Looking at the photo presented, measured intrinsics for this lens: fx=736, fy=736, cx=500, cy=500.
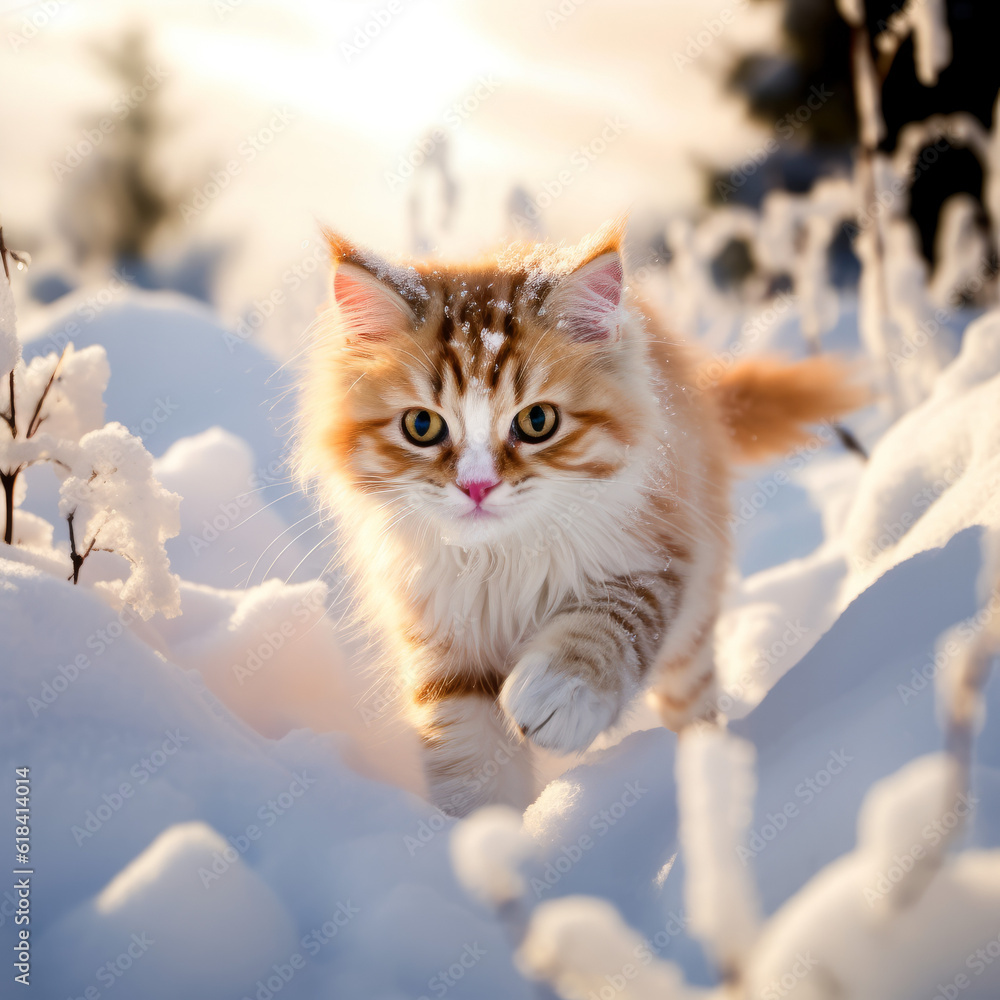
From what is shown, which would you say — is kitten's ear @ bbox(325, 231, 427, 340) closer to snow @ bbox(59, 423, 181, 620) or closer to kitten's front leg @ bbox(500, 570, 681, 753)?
snow @ bbox(59, 423, 181, 620)

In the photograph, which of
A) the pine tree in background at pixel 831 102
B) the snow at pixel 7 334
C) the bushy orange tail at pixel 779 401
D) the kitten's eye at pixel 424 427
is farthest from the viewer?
the pine tree in background at pixel 831 102

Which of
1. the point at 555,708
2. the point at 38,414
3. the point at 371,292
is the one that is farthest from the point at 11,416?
the point at 555,708

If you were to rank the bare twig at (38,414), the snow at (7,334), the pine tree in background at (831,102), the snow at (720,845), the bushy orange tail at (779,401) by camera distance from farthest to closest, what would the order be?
the pine tree in background at (831,102), the bushy orange tail at (779,401), the bare twig at (38,414), the snow at (7,334), the snow at (720,845)

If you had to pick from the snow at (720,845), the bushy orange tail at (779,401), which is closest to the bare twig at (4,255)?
the snow at (720,845)

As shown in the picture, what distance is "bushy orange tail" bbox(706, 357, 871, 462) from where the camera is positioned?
→ 1.58 m

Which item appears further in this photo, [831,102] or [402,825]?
[831,102]

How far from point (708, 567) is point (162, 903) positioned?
99 cm

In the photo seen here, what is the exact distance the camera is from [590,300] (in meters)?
1.08

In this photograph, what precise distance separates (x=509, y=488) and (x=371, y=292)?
391 millimetres

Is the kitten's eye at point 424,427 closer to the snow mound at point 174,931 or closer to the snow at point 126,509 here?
the snow at point 126,509

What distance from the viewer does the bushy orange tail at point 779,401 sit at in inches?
62.3

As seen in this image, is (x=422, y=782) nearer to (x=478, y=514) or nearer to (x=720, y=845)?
(x=478, y=514)

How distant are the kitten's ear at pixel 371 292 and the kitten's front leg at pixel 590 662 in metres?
0.51

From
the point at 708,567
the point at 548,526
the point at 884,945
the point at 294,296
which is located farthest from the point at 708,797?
the point at 294,296
